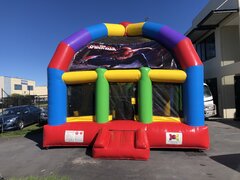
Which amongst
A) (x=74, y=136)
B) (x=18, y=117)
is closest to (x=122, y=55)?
(x=74, y=136)

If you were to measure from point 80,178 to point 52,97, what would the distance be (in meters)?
3.79

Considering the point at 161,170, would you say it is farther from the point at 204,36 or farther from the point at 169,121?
the point at 204,36

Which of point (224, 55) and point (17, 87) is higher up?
point (17, 87)

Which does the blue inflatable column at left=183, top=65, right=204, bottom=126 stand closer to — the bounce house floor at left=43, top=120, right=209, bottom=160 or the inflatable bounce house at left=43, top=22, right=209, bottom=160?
the inflatable bounce house at left=43, top=22, right=209, bottom=160

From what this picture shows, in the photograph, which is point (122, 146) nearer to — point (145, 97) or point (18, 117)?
point (145, 97)

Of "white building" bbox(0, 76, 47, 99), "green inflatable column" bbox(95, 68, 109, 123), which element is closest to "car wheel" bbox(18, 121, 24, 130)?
"green inflatable column" bbox(95, 68, 109, 123)

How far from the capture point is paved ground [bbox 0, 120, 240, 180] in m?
6.40

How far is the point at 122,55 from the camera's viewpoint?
10.2 metres

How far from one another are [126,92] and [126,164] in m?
3.36

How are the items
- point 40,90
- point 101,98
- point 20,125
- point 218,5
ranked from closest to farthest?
point 101,98 < point 20,125 < point 218,5 < point 40,90

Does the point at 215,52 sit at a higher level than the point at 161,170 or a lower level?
higher

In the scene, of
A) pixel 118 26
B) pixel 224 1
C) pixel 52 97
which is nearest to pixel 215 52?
pixel 224 1

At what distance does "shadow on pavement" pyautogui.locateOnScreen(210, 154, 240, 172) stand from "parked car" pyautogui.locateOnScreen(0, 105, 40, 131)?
429 inches

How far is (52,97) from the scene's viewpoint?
30.5 feet
